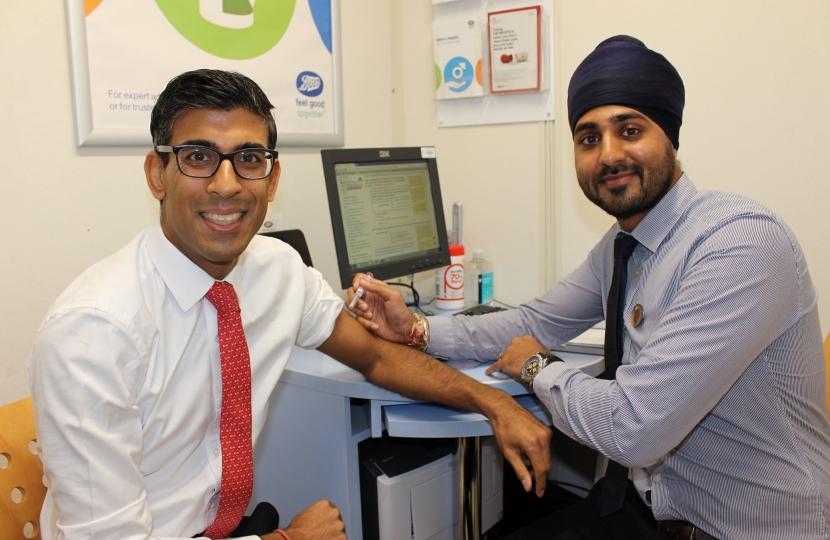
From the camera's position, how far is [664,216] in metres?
1.17

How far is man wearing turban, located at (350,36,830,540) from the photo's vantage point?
3.19ft

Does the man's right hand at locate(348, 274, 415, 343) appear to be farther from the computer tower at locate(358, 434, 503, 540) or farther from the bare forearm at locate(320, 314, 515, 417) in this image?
the computer tower at locate(358, 434, 503, 540)

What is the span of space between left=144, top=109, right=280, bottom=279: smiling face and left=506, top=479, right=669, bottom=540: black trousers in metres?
0.91

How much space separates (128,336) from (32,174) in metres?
0.79

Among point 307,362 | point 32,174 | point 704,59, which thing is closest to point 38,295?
point 32,174

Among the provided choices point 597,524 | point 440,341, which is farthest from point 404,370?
point 597,524

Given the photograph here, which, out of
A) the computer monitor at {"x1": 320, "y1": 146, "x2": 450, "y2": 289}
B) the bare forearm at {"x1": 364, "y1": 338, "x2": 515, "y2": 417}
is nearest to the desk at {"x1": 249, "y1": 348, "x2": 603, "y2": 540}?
the bare forearm at {"x1": 364, "y1": 338, "x2": 515, "y2": 417}

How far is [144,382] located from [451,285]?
1205 millimetres

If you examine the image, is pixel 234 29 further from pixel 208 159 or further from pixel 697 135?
pixel 697 135

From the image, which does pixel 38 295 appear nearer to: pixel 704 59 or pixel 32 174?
pixel 32 174

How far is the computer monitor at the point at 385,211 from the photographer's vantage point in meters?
1.67

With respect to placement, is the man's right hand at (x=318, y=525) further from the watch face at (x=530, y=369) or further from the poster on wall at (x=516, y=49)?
the poster on wall at (x=516, y=49)

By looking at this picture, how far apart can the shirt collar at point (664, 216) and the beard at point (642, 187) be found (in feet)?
0.06

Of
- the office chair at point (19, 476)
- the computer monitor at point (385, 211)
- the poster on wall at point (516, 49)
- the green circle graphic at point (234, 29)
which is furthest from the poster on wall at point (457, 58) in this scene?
the office chair at point (19, 476)
